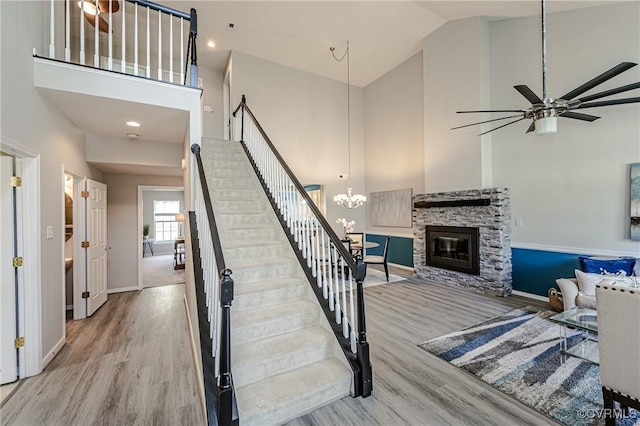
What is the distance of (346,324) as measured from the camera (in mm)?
2447

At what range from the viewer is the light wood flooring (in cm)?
204

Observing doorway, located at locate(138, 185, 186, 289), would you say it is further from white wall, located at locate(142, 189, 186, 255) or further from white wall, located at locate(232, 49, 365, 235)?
white wall, located at locate(232, 49, 365, 235)

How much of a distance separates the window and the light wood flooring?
832 cm

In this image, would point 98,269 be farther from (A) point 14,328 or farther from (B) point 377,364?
(B) point 377,364

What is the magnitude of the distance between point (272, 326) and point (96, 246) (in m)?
3.87

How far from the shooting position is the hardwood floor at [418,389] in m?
2.00

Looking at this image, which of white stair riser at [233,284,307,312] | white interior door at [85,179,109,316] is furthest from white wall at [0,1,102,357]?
white stair riser at [233,284,307,312]

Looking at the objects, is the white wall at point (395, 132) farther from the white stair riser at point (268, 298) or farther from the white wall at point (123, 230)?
the white wall at point (123, 230)

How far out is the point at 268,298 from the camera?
279 centimetres

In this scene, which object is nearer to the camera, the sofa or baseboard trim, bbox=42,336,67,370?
baseboard trim, bbox=42,336,67,370

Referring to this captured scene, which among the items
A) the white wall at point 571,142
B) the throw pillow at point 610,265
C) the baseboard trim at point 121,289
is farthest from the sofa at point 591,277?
the baseboard trim at point 121,289

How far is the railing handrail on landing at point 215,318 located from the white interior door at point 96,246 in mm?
2591

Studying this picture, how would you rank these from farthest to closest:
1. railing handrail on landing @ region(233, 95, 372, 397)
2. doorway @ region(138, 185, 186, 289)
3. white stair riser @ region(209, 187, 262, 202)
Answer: doorway @ region(138, 185, 186, 289) → white stair riser @ region(209, 187, 262, 202) → railing handrail on landing @ region(233, 95, 372, 397)

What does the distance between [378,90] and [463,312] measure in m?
6.27
